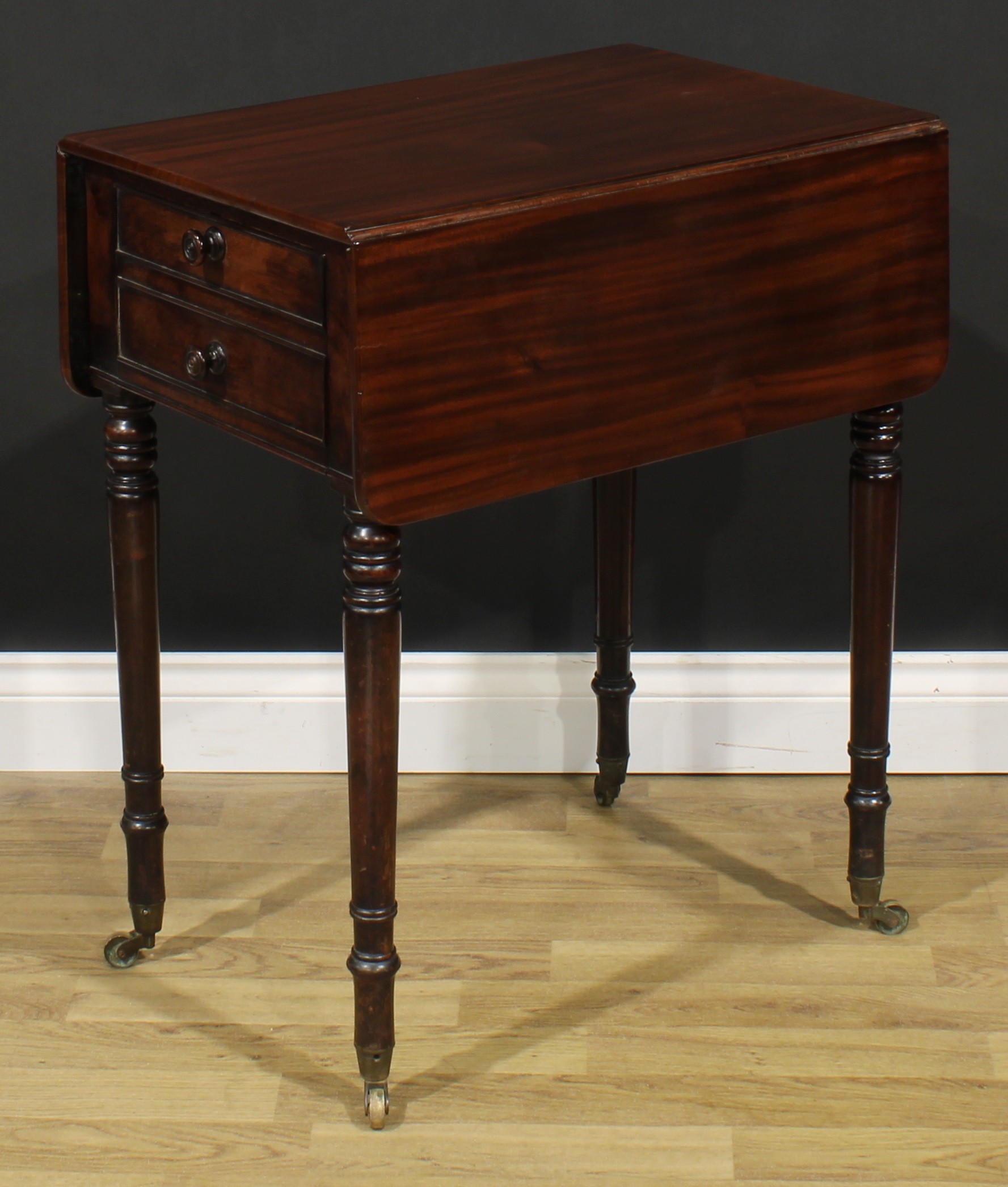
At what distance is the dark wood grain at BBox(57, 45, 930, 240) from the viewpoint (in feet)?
4.87

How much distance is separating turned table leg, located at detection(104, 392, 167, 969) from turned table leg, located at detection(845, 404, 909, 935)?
27.7 inches

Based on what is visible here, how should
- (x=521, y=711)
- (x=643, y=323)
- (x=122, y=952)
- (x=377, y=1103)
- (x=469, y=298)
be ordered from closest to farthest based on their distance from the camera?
1. (x=469, y=298)
2. (x=643, y=323)
3. (x=377, y=1103)
4. (x=122, y=952)
5. (x=521, y=711)

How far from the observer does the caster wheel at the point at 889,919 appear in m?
2.05

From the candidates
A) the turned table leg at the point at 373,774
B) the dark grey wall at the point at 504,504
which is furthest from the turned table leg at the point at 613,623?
the turned table leg at the point at 373,774

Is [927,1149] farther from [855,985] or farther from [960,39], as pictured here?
[960,39]

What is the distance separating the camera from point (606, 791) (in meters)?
2.33

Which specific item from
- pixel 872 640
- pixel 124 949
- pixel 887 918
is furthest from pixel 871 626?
pixel 124 949

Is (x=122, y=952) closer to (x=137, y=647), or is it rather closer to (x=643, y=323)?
(x=137, y=647)

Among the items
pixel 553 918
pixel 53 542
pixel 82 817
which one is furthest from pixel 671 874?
pixel 53 542

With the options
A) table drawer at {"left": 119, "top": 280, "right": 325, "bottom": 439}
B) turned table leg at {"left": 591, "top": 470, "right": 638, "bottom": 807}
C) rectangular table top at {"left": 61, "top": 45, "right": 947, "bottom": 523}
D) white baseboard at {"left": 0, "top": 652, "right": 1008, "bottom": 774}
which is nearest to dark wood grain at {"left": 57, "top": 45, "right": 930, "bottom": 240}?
rectangular table top at {"left": 61, "top": 45, "right": 947, "bottom": 523}

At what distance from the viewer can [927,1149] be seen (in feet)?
5.56

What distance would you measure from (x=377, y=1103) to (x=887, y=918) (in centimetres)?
64

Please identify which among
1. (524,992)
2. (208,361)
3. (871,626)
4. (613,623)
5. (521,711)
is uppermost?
(208,361)

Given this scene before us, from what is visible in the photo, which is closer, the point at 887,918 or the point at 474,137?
the point at 474,137
